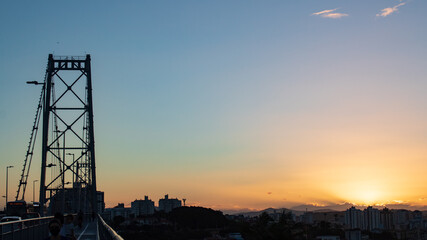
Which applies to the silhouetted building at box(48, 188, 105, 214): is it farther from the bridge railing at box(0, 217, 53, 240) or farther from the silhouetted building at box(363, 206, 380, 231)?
the silhouetted building at box(363, 206, 380, 231)

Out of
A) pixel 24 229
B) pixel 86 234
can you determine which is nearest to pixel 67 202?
pixel 86 234

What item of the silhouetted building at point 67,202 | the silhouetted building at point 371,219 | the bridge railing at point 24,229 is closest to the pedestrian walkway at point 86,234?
the bridge railing at point 24,229

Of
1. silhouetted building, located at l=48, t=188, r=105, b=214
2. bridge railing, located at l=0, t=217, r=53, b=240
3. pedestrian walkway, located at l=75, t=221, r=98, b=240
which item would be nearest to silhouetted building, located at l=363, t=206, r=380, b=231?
silhouetted building, located at l=48, t=188, r=105, b=214

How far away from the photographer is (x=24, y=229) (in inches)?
874

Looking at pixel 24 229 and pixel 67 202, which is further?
pixel 67 202

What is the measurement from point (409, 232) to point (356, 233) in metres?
29.9

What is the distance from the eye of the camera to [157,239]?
294 feet

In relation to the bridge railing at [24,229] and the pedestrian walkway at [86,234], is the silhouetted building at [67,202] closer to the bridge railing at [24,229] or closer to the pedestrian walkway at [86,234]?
the pedestrian walkway at [86,234]

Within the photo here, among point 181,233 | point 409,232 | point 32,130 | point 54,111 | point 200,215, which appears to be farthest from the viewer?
point 409,232

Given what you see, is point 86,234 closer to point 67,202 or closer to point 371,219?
point 67,202

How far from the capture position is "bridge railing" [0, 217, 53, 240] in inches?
733

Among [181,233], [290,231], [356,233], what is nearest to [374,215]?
[356,233]

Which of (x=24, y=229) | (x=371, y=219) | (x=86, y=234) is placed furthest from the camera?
(x=371, y=219)

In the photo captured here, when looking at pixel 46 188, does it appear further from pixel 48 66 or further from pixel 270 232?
pixel 270 232
